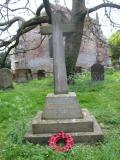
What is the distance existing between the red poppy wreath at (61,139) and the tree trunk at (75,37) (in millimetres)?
11403

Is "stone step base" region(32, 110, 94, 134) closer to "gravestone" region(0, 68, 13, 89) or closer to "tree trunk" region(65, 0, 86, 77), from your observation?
"gravestone" region(0, 68, 13, 89)

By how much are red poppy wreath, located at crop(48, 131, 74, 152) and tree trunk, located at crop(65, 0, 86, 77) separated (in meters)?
11.4

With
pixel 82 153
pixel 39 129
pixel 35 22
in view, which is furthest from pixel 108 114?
pixel 35 22

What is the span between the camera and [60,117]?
680 cm

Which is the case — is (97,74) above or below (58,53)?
below

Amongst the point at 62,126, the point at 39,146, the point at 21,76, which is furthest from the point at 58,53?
the point at 21,76

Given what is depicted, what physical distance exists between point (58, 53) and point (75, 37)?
1141 cm

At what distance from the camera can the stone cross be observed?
23.4 ft

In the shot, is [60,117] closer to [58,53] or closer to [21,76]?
[58,53]

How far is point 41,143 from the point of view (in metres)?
6.25

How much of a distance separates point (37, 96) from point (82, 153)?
23.9ft

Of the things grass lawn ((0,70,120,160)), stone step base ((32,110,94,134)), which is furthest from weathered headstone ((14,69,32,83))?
stone step base ((32,110,94,134))

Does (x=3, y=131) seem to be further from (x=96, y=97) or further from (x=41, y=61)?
(x=41, y=61)

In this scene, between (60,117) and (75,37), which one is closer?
(60,117)
